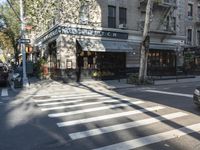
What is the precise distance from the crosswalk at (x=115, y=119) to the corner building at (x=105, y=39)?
13106 mm

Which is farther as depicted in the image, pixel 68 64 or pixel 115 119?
pixel 68 64

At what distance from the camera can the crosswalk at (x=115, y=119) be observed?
6984mm

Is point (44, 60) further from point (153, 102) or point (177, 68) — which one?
point (153, 102)

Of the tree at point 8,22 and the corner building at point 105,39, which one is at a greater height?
the tree at point 8,22

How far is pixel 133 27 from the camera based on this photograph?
29797mm

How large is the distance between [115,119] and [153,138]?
236 cm

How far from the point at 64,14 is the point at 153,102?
15.7 metres

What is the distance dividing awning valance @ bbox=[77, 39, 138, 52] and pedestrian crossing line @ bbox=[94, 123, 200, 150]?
1755cm

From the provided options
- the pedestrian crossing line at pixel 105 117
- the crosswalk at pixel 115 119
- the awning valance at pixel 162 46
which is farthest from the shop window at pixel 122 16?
the pedestrian crossing line at pixel 105 117

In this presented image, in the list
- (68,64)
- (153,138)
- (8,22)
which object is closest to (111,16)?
(68,64)

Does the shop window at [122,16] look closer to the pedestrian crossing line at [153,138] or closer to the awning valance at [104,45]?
the awning valance at [104,45]

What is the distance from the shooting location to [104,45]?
1037 inches

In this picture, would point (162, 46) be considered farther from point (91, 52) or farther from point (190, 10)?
point (91, 52)

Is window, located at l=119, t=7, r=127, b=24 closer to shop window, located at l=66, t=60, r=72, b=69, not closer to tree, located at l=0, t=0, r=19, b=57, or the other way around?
shop window, located at l=66, t=60, r=72, b=69
